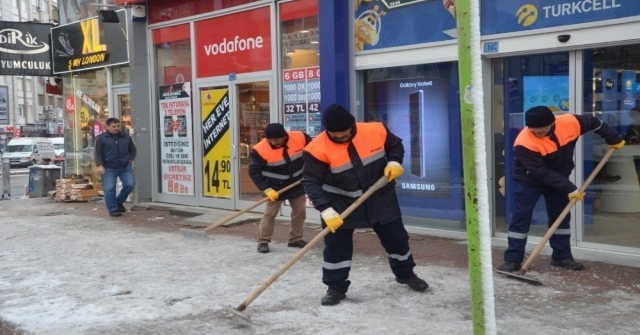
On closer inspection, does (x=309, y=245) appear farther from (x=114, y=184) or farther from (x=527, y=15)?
(x=114, y=184)

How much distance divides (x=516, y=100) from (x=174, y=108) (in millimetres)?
6891

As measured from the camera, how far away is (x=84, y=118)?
15.7 m

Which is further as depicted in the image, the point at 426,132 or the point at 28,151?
the point at 28,151

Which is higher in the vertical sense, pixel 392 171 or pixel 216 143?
pixel 216 143

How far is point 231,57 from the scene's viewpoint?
39.0ft

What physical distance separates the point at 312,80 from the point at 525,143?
4451 mm

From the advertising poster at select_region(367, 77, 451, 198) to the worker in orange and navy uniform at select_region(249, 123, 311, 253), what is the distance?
68.1 inches

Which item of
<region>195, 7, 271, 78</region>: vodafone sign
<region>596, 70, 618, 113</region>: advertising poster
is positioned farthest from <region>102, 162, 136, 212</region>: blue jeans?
<region>596, 70, 618, 113</region>: advertising poster

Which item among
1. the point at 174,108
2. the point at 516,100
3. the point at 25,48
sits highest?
the point at 25,48

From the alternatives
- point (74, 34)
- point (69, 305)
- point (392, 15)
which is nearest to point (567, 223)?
point (392, 15)

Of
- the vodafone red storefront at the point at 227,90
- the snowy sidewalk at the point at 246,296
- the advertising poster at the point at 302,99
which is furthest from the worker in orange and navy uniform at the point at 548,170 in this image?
the vodafone red storefront at the point at 227,90

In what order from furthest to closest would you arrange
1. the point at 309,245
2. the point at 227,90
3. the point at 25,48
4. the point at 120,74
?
the point at 25,48 → the point at 120,74 → the point at 227,90 → the point at 309,245

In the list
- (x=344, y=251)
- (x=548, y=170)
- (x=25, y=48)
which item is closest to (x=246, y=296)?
(x=344, y=251)

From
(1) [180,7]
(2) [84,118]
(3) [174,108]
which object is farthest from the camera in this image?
(2) [84,118]
